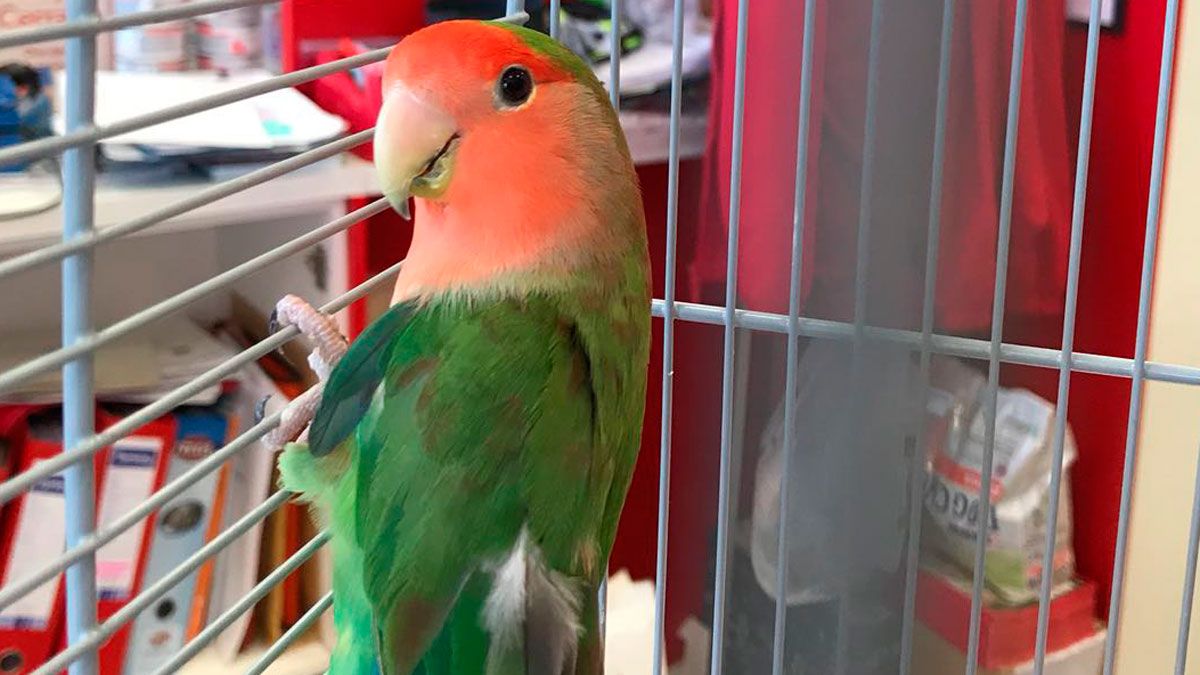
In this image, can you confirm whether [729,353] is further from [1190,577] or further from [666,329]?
[1190,577]

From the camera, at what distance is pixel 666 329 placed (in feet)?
2.29

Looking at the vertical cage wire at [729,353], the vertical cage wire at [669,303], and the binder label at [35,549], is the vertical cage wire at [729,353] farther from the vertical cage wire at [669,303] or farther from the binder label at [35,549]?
the binder label at [35,549]

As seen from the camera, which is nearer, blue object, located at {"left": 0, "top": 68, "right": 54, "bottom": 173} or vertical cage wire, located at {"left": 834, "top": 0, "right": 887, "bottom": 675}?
vertical cage wire, located at {"left": 834, "top": 0, "right": 887, "bottom": 675}

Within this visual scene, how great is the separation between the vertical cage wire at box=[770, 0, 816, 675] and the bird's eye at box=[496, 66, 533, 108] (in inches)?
7.7

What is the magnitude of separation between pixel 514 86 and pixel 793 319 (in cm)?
25

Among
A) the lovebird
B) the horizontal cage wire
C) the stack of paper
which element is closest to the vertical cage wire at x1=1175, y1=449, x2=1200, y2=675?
the horizontal cage wire

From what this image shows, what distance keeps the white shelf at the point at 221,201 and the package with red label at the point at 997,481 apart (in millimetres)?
486

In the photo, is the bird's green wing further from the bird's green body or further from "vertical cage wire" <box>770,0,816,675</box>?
"vertical cage wire" <box>770,0,816,675</box>

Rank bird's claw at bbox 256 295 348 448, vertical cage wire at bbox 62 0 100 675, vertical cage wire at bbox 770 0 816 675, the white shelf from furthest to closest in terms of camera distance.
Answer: the white shelf
vertical cage wire at bbox 770 0 816 675
bird's claw at bbox 256 295 348 448
vertical cage wire at bbox 62 0 100 675

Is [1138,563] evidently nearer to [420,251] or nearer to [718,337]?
[718,337]

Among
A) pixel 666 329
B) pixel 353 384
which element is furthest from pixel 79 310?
pixel 666 329

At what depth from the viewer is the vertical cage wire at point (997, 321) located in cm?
62

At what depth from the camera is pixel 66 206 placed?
41cm

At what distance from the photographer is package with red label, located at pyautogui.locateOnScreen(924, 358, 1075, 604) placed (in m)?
0.70
